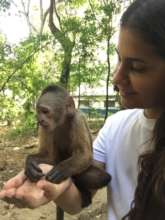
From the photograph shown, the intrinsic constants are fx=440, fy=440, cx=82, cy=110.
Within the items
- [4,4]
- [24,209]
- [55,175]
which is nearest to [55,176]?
[55,175]

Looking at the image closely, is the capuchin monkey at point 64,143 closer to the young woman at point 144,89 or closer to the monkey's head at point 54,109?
the monkey's head at point 54,109

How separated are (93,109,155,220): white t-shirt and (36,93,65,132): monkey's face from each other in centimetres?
45

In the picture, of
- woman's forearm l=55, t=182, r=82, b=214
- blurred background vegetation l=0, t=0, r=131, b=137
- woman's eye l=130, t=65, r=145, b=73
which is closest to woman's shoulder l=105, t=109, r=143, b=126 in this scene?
woman's forearm l=55, t=182, r=82, b=214

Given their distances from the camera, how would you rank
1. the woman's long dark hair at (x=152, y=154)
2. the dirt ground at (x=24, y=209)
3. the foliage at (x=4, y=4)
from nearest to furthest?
the woman's long dark hair at (x=152, y=154), the dirt ground at (x=24, y=209), the foliage at (x=4, y=4)

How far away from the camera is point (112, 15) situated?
285 inches

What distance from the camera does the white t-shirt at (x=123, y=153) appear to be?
63.7 inches

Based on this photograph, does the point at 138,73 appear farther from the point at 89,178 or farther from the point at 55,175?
the point at 89,178

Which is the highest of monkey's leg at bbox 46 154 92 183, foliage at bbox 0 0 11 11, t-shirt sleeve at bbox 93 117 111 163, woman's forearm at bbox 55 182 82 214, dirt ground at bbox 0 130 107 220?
foliage at bbox 0 0 11 11

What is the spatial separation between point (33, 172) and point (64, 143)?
47 cm

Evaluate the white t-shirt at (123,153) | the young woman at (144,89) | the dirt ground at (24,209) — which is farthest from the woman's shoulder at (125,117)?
the dirt ground at (24,209)

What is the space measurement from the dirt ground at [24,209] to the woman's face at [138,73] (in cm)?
306

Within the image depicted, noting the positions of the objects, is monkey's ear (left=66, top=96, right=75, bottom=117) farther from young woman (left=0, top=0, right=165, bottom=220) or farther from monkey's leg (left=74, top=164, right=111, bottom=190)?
young woman (left=0, top=0, right=165, bottom=220)

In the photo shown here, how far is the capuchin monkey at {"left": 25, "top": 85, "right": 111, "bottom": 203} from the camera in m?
1.85

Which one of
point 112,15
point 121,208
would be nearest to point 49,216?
point 121,208
